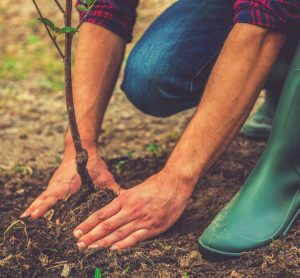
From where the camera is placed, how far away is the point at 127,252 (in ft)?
5.49

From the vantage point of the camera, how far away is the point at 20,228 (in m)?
1.84

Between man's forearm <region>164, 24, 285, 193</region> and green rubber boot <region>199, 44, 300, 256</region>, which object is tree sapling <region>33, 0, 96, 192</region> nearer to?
man's forearm <region>164, 24, 285, 193</region>

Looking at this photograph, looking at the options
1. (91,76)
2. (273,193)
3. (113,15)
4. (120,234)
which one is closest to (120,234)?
(120,234)

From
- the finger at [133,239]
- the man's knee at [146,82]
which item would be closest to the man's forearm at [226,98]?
the finger at [133,239]

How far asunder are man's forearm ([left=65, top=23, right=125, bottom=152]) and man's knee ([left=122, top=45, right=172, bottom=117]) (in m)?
0.16

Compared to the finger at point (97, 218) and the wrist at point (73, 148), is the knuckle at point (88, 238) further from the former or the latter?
the wrist at point (73, 148)

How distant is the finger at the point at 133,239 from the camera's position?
1696 mm

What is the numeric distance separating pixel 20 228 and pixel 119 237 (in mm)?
A: 346

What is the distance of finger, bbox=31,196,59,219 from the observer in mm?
1894

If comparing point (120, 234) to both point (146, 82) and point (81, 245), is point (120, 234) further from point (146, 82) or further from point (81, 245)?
point (146, 82)

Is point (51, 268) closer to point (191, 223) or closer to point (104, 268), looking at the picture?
point (104, 268)

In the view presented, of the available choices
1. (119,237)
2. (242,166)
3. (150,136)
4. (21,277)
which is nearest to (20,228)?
Answer: (21,277)

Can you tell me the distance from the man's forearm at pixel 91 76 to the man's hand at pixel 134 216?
1.44ft

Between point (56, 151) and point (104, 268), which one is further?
point (56, 151)
